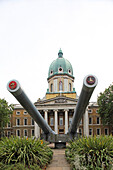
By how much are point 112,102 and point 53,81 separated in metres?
24.1

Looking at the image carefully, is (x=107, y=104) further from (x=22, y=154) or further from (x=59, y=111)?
(x=22, y=154)

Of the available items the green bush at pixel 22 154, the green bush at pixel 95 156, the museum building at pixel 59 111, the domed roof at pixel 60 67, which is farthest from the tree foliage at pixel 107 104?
the green bush at pixel 22 154

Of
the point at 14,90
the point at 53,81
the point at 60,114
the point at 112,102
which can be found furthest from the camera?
the point at 53,81

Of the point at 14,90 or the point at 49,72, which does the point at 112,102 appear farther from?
the point at 14,90

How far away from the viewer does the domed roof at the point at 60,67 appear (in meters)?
57.6

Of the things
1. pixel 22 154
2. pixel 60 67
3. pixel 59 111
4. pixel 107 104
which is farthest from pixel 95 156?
pixel 60 67

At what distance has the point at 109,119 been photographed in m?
37.9

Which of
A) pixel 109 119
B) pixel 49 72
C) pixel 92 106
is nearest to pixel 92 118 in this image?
pixel 92 106

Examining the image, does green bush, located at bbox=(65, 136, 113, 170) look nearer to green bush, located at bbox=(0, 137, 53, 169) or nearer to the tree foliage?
green bush, located at bbox=(0, 137, 53, 169)

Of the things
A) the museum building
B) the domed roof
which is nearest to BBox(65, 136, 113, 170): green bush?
the museum building

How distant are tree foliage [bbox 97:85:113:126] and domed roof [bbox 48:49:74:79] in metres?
20.2

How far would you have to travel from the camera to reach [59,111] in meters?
49.4

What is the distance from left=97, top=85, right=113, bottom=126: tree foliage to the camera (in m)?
37.2

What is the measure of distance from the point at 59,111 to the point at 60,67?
15.3m
